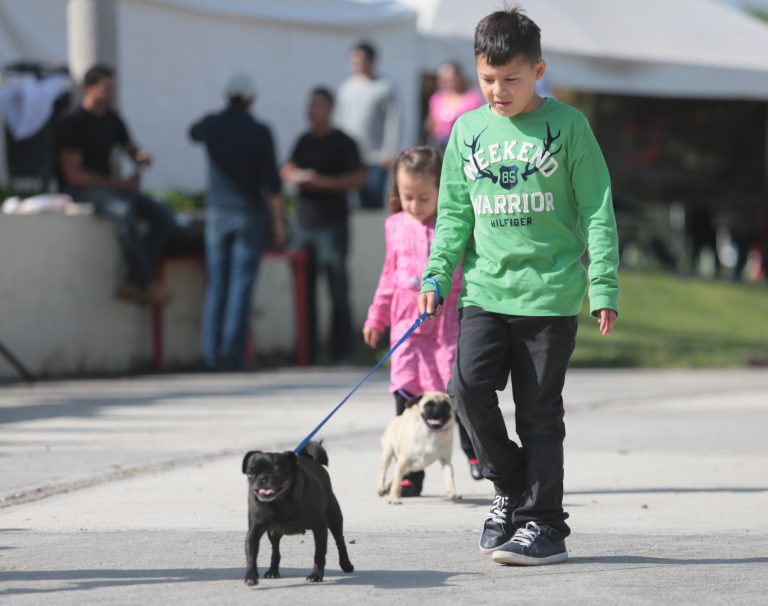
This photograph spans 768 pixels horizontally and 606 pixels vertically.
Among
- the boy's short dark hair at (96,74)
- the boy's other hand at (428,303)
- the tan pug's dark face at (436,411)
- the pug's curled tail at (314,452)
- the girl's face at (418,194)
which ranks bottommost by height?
the tan pug's dark face at (436,411)

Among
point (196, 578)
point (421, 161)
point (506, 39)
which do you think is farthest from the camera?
point (421, 161)

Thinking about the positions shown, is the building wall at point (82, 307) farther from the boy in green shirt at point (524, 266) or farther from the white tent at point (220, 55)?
the boy in green shirt at point (524, 266)

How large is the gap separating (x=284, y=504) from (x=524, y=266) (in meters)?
1.18

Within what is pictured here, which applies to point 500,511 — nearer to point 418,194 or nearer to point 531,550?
point 531,550

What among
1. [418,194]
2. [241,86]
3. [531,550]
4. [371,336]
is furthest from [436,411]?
[241,86]

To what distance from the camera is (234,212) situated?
11.8 m

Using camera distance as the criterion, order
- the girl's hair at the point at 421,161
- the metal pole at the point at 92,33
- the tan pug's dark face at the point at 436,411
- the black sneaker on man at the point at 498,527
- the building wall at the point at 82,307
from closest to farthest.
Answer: the black sneaker on man at the point at 498,527 < the tan pug's dark face at the point at 436,411 < the girl's hair at the point at 421,161 < the building wall at the point at 82,307 < the metal pole at the point at 92,33

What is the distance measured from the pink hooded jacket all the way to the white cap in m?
4.88

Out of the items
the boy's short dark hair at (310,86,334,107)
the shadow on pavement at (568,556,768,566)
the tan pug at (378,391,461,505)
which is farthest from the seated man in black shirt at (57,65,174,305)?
the shadow on pavement at (568,556,768,566)

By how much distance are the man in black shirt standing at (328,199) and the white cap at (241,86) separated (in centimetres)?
65

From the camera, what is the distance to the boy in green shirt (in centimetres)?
519

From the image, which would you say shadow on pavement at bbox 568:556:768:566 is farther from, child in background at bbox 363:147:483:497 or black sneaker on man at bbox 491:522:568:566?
child in background at bbox 363:147:483:497

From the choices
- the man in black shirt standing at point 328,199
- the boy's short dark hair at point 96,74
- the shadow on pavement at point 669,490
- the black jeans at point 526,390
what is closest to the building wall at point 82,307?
the man in black shirt standing at point 328,199

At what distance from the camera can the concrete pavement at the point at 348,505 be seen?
484 cm
